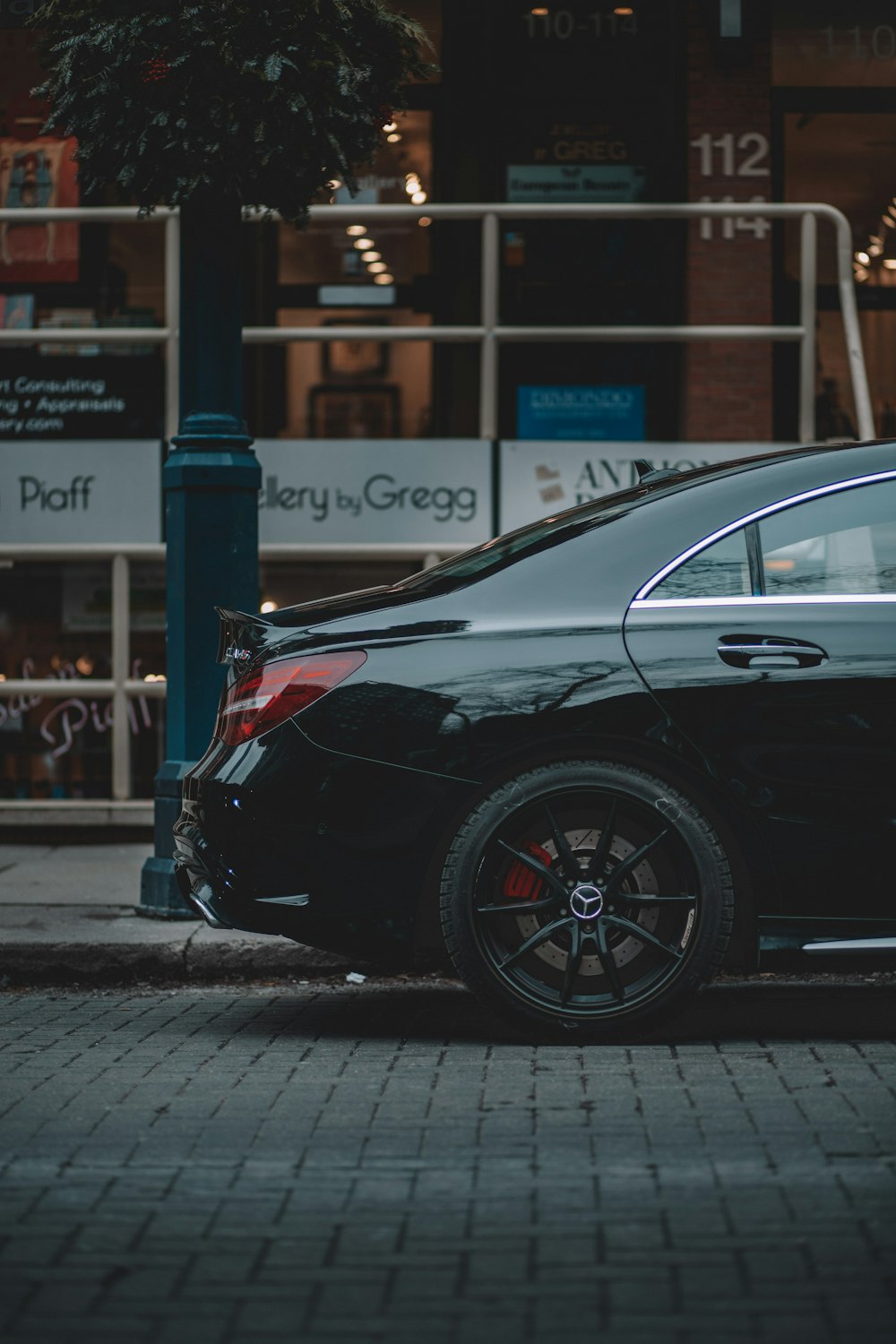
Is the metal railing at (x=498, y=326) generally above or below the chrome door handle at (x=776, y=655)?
above

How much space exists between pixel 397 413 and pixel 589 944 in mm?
5794

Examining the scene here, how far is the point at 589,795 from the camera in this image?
4867 millimetres

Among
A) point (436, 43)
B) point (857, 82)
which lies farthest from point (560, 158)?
point (857, 82)

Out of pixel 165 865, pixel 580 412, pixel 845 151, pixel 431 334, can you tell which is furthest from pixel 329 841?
pixel 845 151

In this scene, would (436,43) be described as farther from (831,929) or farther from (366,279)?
(831,929)

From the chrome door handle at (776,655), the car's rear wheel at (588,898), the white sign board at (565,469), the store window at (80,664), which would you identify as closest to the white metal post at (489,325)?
the white sign board at (565,469)

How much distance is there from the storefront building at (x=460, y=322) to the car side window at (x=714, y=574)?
4921 mm

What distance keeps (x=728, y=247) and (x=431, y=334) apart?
6.20 ft

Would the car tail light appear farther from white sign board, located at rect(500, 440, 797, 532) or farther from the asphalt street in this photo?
white sign board, located at rect(500, 440, 797, 532)

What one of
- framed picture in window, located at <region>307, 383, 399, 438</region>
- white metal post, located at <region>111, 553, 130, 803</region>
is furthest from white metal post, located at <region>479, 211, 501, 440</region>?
white metal post, located at <region>111, 553, 130, 803</region>

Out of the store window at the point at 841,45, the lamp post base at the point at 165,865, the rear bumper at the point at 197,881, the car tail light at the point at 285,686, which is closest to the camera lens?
the car tail light at the point at 285,686

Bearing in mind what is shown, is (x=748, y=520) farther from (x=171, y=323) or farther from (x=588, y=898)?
(x=171, y=323)

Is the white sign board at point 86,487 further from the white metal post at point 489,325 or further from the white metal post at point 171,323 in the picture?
the white metal post at point 489,325

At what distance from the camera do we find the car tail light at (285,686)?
4941 millimetres
